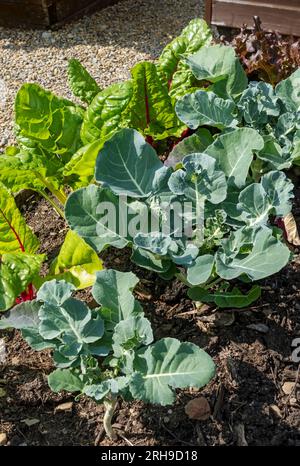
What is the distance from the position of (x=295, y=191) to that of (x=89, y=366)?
1300 mm

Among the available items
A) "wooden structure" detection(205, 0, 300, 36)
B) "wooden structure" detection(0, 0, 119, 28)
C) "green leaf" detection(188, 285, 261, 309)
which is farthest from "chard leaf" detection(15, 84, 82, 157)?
"wooden structure" detection(0, 0, 119, 28)

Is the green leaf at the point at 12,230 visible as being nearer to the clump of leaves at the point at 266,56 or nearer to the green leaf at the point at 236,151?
the green leaf at the point at 236,151

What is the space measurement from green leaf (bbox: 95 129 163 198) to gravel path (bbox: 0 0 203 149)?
3.99 ft

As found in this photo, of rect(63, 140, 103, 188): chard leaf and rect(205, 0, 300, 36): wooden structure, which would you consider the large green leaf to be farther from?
rect(205, 0, 300, 36): wooden structure

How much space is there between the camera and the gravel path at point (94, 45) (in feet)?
11.8

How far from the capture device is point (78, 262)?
212cm

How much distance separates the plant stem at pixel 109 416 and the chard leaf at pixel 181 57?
134cm

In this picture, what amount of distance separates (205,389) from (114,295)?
0.42 m

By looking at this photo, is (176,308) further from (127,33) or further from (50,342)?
(127,33)

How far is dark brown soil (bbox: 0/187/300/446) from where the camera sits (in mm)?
1886

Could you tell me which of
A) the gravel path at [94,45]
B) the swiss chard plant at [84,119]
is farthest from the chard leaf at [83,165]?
the gravel path at [94,45]

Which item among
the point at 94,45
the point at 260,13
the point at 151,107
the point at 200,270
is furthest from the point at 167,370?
the point at 94,45

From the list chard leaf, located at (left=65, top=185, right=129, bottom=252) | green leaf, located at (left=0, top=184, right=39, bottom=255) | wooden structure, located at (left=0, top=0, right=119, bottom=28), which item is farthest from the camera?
wooden structure, located at (left=0, top=0, right=119, bottom=28)

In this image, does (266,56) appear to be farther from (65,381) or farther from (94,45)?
(65,381)
